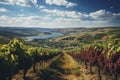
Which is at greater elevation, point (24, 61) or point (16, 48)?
point (16, 48)

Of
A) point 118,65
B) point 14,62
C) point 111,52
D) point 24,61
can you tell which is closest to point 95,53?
point 111,52

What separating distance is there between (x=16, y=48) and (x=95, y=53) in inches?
1275

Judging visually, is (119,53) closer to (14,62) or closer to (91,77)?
(91,77)

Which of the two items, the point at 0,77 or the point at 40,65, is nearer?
the point at 0,77

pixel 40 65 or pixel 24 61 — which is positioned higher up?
pixel 24 61

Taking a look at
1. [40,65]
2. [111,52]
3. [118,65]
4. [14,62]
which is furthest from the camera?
[40,65]

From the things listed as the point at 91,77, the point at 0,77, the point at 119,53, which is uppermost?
the point at 119,53

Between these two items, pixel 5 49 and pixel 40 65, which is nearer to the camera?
pixel 5 49

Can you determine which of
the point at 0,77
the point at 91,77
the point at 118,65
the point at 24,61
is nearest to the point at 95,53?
the point at 91,77

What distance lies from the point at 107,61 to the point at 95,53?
14.2m

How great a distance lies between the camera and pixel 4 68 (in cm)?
4344

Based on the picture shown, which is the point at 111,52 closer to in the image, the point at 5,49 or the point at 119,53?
the point at 119,53

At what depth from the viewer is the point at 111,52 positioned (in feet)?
184

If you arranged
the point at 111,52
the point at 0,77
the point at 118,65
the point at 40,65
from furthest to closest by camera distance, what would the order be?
the point at 40,65 < the point at 111,52 < the point at 118,65 < the point at 0,77
